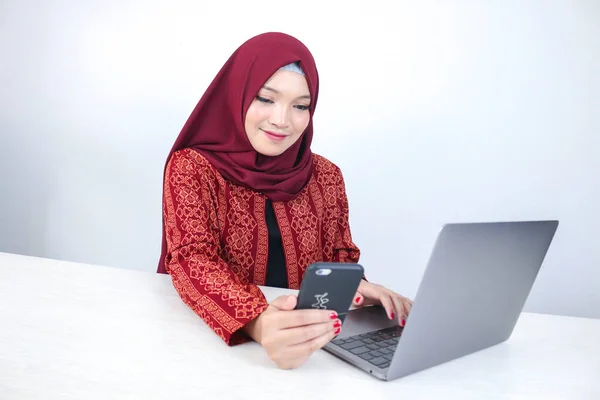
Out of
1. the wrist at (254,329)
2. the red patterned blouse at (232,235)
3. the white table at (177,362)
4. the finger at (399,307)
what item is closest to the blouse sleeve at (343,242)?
the red patterned blouse at (232,235)

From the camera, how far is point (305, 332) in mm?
787

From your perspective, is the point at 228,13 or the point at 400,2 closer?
the point at 400,2

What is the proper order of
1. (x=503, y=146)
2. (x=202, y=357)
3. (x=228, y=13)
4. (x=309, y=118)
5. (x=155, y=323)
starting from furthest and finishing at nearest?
(x=228, y=13) < (x=503, y=146) < (x=309, y=118) < (x=155, y=323) < (x=202, y=357)

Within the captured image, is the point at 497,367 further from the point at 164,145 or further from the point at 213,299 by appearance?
the point at 164,145

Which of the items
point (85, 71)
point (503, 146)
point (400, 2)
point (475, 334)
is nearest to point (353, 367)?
point (475, 334)

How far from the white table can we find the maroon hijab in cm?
37

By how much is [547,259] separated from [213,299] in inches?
61.5

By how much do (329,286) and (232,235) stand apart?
547 millimetres

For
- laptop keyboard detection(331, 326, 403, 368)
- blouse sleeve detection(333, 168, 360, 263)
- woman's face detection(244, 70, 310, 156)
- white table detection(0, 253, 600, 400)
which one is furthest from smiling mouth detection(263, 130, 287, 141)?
laptop keyboard detection(331, 326, 403, 368)

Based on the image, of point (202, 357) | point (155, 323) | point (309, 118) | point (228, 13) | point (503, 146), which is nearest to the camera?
point (202, 357)

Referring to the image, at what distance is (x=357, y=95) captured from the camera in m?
2.17

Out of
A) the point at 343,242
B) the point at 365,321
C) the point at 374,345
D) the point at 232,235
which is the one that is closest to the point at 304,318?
the point at 374,345

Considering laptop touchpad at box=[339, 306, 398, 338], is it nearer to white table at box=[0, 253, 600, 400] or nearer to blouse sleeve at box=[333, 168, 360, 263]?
white table at box=[0, 253, 600, 400]

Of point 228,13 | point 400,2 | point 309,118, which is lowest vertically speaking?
point 309,118
